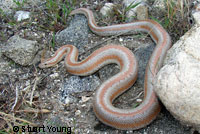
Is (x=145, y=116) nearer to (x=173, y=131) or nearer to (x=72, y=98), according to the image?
(x=173, y=131)

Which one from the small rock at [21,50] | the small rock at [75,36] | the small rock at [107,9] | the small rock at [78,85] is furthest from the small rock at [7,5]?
the small rock at [78,85]

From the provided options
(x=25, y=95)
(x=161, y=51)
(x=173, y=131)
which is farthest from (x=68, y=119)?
(x=161, y=51)

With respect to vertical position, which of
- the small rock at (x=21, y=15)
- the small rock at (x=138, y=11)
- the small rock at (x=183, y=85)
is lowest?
the small rock at (x=183, y=85)

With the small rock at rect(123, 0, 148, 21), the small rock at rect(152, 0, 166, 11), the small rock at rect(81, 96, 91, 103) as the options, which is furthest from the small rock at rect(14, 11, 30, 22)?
the small rock at rect(152, 0, 166, 11)

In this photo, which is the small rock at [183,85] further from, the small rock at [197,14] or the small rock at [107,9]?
the small rock at [107,9]

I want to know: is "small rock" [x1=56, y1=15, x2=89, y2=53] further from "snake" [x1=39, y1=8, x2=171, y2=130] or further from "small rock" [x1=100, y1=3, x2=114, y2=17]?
"small rock" [x1=100, y1=3, x2=114, y2=17]

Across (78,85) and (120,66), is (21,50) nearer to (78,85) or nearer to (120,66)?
(78,85)
